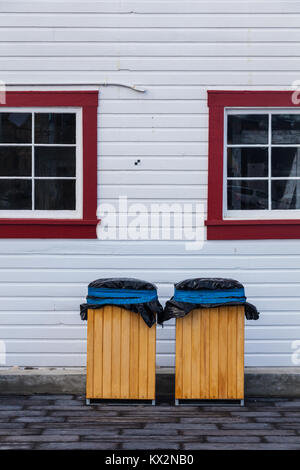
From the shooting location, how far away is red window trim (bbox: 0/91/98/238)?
8461 millimetres

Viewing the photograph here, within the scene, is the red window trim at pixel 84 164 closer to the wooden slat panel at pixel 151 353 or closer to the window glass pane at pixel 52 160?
the window glass pane at pixel 52 160

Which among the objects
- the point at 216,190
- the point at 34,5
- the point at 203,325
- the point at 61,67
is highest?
the point at 34,5

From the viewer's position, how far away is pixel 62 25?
8.45 metres

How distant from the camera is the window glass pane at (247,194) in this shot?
8641 millimetres

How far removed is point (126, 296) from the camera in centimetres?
779

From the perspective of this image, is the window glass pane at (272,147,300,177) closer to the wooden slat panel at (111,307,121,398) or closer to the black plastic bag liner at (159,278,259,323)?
the black plastic bag liner at (159,278,259,323)

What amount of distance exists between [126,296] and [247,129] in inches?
85.3

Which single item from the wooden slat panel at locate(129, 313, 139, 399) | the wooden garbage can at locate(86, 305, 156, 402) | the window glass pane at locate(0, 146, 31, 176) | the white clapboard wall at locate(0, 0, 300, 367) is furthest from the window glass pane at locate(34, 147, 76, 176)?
the wooden slat panel at locate(129, 313, 139, 399)

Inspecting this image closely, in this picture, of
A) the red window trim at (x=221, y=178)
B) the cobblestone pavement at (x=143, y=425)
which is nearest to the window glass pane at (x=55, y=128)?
the red window trim at (x=221, y=178)

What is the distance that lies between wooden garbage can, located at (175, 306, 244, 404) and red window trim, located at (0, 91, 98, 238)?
144cm
